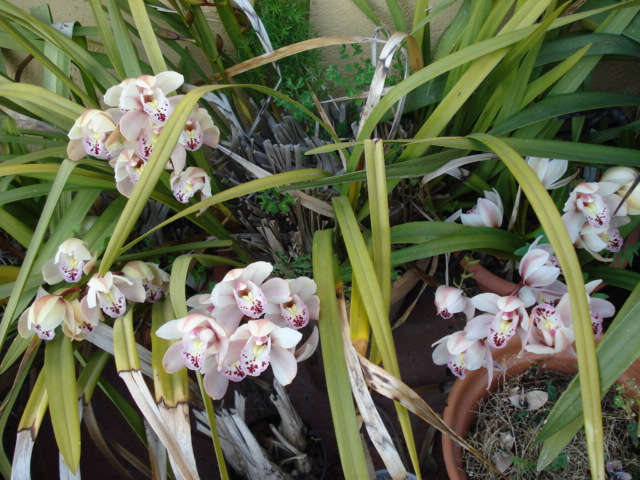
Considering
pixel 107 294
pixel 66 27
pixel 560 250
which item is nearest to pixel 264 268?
A: pixel 107 294

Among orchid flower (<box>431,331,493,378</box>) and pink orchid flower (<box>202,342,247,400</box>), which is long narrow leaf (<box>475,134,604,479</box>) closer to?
orchid flower (<box>431,331,493,378</box>)

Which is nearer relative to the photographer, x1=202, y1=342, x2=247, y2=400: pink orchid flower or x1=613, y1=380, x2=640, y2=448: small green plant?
x1=202, y1=342, x2=247, y2=400: pink orchid flower

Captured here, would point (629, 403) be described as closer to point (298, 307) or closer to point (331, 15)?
point (298, 307)

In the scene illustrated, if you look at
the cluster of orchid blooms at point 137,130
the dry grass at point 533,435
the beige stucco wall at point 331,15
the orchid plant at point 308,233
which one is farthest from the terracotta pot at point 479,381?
the beige stucco wall at point 331,15

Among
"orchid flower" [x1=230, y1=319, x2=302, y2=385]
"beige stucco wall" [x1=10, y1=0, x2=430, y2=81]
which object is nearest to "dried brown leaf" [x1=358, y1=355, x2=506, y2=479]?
"orchid flower" [x1=230, y1=319, x2=302, y2=385]

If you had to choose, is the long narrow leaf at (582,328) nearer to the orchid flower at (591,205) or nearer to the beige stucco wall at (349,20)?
the orchid flower at (591,205)

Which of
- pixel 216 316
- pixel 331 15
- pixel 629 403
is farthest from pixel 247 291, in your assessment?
pixel 331 15

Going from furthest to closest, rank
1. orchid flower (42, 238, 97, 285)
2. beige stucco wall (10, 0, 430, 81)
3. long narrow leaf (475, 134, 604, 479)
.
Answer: beige stucco wall (10, 0, 430, 81) < orchid flower (42, 238, 97, 285) < long narrow leaf (475, 134, 604, 479)

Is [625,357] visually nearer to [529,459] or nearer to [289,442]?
[529,459]
